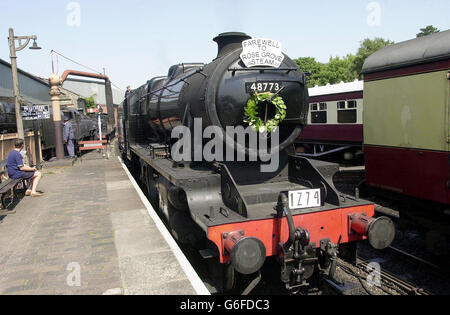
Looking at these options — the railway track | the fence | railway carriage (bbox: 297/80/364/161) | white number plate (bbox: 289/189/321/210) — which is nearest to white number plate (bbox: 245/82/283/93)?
→ white number plate (bbox: 289/189/321/210)

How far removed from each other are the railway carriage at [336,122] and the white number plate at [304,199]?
9154 mm

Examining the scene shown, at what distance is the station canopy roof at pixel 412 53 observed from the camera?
5.49 metres

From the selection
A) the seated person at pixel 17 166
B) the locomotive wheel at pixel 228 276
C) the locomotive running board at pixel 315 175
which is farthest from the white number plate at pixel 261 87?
the seated person at pixel 17 166

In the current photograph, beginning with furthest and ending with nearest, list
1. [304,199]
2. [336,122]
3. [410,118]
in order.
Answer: [336,122] → [410,118] → [304,199]

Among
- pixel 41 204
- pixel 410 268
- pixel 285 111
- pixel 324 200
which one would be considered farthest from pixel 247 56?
pixel 41 204

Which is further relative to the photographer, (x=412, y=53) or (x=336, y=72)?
(x=336, y=72)

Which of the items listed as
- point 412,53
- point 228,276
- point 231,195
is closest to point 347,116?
point 412,53

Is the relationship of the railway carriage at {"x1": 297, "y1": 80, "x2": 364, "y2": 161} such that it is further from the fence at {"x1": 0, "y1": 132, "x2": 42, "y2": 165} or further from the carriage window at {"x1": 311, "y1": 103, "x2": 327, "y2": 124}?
the fence at {"x1": 0, "y1": 132, "x2": 42, "y2": 165}

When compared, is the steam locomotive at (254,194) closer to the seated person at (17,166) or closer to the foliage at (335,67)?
the seated person at (17,166)

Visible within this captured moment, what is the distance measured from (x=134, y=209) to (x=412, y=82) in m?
5.35

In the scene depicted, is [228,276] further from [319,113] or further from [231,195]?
[319,113]

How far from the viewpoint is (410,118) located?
19.8 ft

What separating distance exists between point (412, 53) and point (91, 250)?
6.02m
